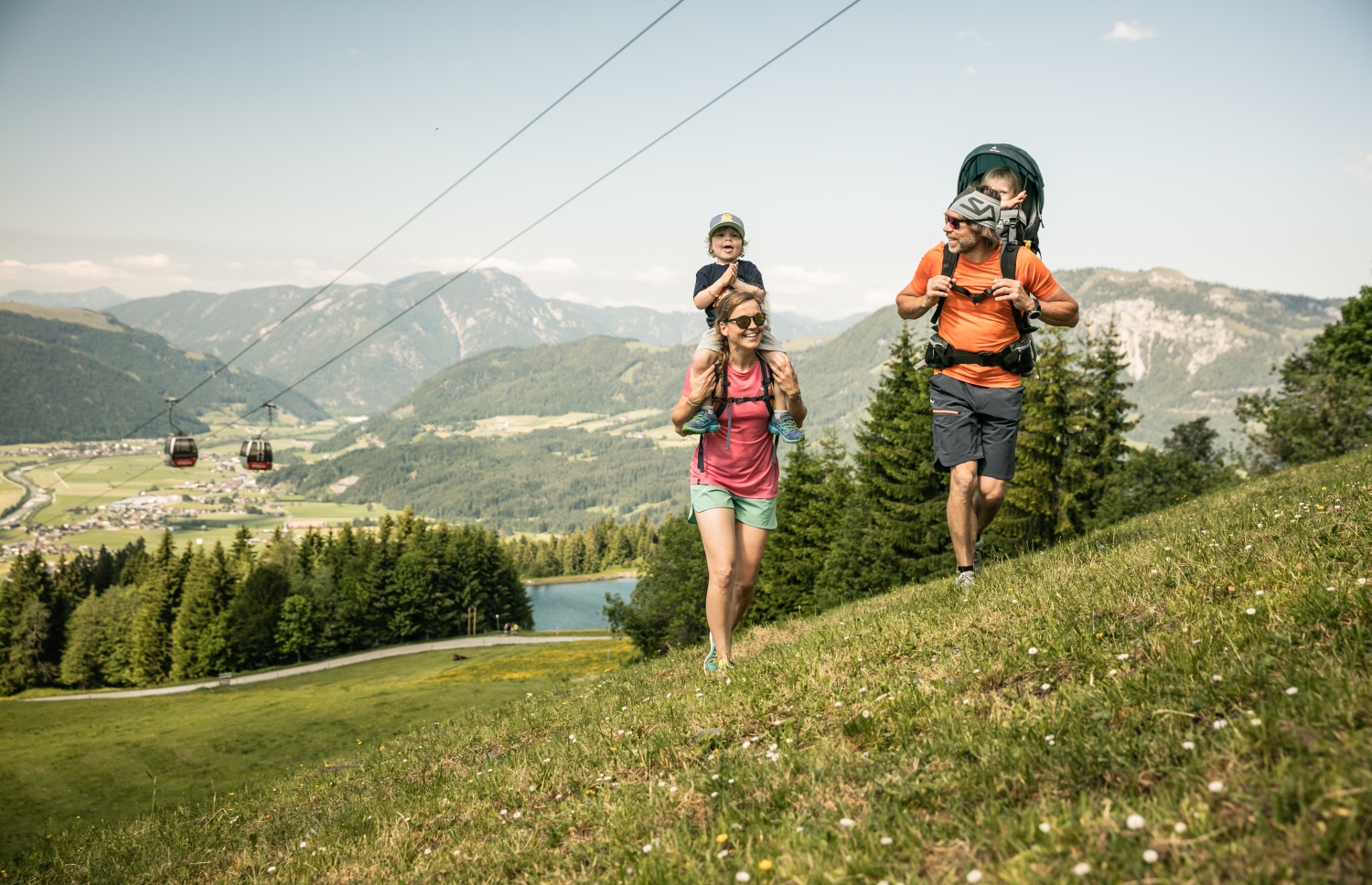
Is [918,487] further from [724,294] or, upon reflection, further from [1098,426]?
[724,294]

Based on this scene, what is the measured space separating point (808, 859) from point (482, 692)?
3709 centimetres

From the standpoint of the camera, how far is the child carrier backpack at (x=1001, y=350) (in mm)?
7406

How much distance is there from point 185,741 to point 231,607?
58.0 metres

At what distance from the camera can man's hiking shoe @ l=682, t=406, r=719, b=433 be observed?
23.8 feet

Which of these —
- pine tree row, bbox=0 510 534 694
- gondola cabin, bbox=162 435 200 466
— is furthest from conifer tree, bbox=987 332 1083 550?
pine tree row, bbox=0 510 534 694

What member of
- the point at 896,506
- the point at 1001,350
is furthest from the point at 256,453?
the point at 1001,350

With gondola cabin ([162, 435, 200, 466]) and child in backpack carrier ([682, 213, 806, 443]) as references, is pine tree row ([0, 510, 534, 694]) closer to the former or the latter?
gondola cabin ([162, 435, 200, 466])

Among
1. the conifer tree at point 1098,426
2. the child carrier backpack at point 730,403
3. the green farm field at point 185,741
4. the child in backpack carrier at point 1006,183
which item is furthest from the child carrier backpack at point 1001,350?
the conifer tree at point 1098,426

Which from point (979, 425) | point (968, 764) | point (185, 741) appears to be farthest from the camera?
→ point (185, 741)

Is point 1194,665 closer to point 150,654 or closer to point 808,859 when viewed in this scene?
point 808,859

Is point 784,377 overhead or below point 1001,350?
below

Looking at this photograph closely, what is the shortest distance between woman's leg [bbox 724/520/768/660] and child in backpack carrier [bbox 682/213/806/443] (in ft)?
3.03

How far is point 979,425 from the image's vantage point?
25.6 ft

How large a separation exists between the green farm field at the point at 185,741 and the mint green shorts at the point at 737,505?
5094 mm
